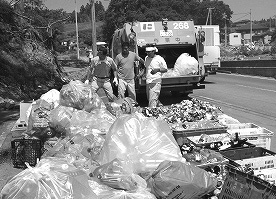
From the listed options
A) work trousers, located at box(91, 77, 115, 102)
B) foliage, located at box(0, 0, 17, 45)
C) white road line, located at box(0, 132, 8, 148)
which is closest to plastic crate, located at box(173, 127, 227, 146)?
work trousers, located at box(91, 77, 115, 102)

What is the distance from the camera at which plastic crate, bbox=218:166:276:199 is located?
127 inches

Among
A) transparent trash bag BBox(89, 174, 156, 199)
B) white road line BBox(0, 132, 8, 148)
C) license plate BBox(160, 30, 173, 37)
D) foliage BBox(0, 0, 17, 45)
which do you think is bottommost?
white road line BBox(0, 132, 8, 148)

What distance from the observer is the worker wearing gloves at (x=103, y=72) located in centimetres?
828

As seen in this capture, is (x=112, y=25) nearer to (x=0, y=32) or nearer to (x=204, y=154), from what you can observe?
(x=0, y=32)

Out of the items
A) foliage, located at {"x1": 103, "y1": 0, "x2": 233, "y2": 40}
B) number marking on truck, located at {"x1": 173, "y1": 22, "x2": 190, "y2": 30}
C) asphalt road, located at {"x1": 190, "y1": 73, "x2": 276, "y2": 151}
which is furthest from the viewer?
foliage, located at {"x1": 103, "y1": 0, "x2": 233, "y2": 40}

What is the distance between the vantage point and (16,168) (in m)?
5.52

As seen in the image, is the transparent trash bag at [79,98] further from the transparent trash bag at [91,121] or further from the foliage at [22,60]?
the foliage at [22,60]

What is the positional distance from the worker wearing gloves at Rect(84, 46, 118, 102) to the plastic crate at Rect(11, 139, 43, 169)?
9.85ft

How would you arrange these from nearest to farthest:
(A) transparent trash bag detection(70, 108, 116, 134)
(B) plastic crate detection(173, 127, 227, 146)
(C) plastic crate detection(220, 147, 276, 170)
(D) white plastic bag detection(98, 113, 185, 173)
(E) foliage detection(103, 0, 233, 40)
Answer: (D) white plastic bag detection(98, 113, 185, 173) < (C) plastic crate detection(220, 147, 276, 170) < (B) plastic crate detection(173, 127, 227, 146) < (A) transparent trash bag detection(70, 108, 116, 134) < (E) foliage detection(103, 0, 233, 40)

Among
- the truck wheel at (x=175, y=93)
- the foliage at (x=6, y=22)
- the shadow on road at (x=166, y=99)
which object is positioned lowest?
the shadow on road at (x=166, y=99)

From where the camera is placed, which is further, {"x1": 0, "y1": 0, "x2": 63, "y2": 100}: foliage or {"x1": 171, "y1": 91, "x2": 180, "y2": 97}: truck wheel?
{"x1": 0, "y1": 0, "x2": 63, "y2": 100}: foliage

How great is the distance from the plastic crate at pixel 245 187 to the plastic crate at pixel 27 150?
2930mm

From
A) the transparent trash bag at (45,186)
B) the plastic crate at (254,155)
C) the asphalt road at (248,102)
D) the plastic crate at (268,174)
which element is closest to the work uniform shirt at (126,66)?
the asphalt road at (248,102)

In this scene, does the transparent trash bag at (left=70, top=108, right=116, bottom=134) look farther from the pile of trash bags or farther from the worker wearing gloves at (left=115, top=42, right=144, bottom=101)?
the worker wearing gloves at (left=115, top=42, right=144, bottom=101)
